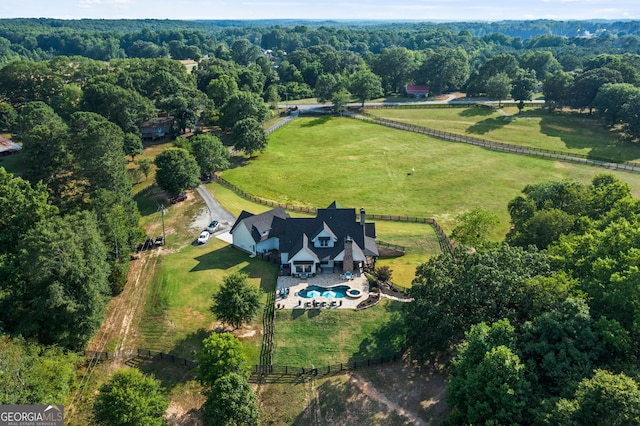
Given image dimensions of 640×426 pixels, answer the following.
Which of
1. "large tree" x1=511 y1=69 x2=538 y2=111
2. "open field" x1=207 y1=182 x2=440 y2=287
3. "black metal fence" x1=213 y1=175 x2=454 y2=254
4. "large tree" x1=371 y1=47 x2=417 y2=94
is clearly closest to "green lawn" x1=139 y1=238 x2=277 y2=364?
"open field" x1=207 y1=182 x2=440 y2=287

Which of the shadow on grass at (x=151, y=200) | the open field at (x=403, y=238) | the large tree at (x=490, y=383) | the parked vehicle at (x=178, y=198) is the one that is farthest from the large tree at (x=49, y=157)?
the large tree at (x=490, y=383)

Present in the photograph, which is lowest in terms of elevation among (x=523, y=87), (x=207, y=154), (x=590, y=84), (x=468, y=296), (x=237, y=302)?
(x=237, y=302)

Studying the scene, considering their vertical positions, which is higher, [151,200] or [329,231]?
[329,231]

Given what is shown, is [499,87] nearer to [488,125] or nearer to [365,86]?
[488,125]

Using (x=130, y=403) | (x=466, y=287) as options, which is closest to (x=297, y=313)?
(x=466, y=287)

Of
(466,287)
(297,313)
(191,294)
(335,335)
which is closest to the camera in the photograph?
(466,287)

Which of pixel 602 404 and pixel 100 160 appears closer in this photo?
pixel 602 404

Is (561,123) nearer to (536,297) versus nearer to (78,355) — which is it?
(536,297)

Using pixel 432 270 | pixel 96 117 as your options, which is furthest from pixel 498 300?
pixel 96 117
